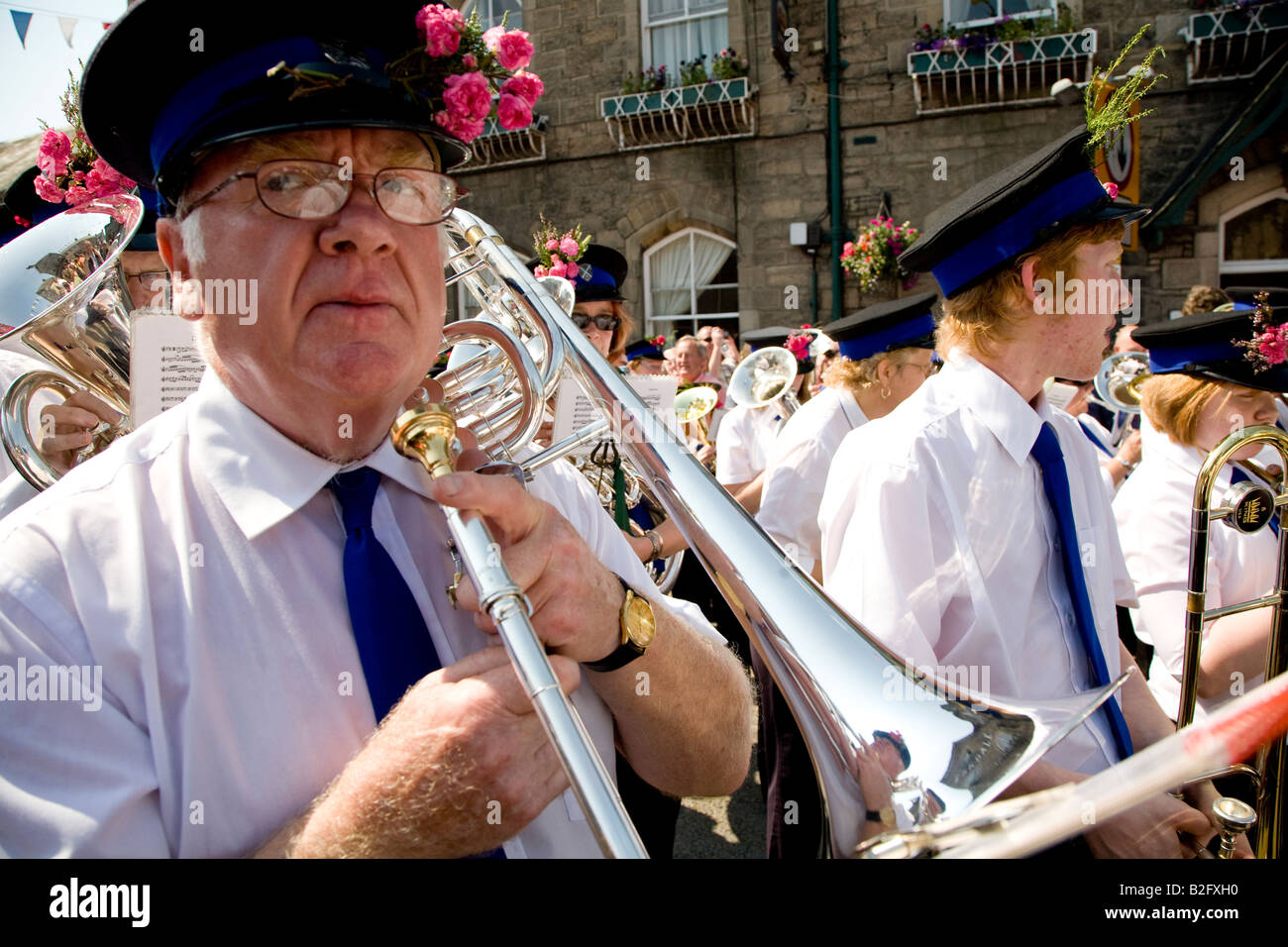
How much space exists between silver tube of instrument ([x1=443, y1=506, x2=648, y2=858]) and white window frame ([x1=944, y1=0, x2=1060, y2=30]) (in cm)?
1203

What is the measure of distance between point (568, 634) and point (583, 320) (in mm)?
3066

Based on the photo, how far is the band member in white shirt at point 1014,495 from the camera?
5.83 feet

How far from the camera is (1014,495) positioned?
1.92 metres

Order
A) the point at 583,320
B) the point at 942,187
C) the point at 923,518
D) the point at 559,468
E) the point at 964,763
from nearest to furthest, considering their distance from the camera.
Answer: the point at 964,763 < the point at 559,468 < the point at 923,518 < the point at 583,320 < the point at 942,187

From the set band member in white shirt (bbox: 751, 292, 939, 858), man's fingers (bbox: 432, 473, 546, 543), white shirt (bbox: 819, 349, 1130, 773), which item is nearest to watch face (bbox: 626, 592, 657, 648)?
man's fingers (bbox: 432, 473, 546, 543)

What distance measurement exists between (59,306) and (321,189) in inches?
47.6

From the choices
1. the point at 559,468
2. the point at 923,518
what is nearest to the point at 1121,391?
the point at 923,518

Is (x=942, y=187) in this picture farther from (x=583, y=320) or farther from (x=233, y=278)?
(x=233, y=278)

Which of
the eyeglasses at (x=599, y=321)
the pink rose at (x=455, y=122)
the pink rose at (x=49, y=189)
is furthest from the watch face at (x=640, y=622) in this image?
the eyeglasses at (x=599, y=321)

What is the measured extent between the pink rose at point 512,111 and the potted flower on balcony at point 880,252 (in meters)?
10.0

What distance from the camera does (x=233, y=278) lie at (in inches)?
48.4

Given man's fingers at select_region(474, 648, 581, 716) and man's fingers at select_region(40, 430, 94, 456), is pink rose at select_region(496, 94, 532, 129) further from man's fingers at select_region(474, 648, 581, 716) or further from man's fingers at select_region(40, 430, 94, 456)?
man's fingers at select_region(40, 430, 94, 456)

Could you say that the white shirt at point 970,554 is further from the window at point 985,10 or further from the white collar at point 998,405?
the window at point 985,10

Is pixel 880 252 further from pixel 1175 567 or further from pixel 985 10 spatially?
pixel 1175 567
